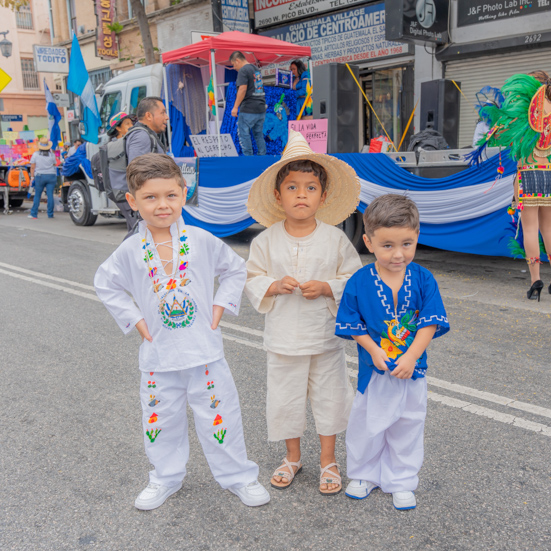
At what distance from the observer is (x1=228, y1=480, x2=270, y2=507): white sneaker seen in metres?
2.41

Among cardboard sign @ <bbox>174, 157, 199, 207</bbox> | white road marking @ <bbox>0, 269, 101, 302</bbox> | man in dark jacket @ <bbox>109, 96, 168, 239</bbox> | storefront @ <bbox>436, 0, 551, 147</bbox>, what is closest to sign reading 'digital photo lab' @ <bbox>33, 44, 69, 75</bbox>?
cardboard sign @ <bbox>174, 157, 199, 207</bbox>

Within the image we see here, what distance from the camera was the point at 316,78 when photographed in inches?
339

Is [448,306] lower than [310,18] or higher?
lower

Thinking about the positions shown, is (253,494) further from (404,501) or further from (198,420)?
(404,501)

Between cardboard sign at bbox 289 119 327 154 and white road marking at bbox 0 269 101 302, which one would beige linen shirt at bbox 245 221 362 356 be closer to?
white road marking at bbox 0 269 101 302

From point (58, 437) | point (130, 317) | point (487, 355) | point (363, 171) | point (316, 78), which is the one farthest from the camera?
point (316, 78)

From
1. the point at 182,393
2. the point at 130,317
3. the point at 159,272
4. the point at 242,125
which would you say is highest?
the point at 242,125

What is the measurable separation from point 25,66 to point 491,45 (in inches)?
1331

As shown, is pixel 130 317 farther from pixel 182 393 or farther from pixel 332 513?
pixel 332 513

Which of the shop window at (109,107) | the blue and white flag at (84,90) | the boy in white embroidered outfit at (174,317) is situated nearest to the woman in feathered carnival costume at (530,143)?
the boy in white embroidered outfit at (174,317)

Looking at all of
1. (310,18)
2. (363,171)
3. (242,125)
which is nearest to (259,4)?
(310,18)

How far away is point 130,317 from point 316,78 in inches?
278

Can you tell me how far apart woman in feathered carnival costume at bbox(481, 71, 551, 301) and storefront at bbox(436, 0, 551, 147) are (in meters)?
6.31

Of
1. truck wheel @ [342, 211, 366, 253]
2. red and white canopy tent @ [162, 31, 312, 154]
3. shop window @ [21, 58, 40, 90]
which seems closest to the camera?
truck wheel @ [342, 211, 366, 253]
